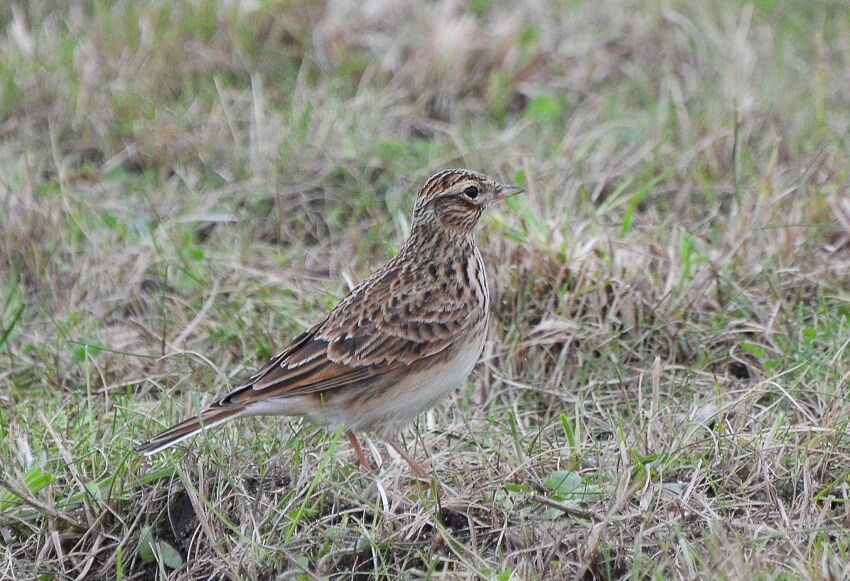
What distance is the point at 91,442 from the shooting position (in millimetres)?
5262

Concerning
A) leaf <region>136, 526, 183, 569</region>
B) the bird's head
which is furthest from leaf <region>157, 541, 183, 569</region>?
the bird's head

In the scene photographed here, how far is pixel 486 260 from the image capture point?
6.52 metres

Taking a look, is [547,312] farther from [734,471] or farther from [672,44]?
[672,44]

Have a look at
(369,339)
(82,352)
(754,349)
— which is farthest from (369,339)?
(754,349)

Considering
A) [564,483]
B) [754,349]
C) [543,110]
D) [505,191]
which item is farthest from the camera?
[543,110]

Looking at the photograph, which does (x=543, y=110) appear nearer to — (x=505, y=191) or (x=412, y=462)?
(x=505, y=191)

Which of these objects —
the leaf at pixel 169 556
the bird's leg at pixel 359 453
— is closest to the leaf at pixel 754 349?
the bird's leg at pixel 359 453

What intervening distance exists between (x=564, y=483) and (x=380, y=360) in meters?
0.87

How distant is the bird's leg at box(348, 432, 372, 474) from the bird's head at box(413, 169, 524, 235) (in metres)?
0.93

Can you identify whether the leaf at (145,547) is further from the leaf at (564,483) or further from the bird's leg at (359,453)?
the leaf at (564,483)

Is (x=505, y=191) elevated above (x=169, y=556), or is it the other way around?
(x=505, y=191)

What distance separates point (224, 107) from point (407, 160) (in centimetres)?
121

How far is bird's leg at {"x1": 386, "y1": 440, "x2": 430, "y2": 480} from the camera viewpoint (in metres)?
5.09

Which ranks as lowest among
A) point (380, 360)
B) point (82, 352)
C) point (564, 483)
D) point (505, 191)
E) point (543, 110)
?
point (543, 110)
